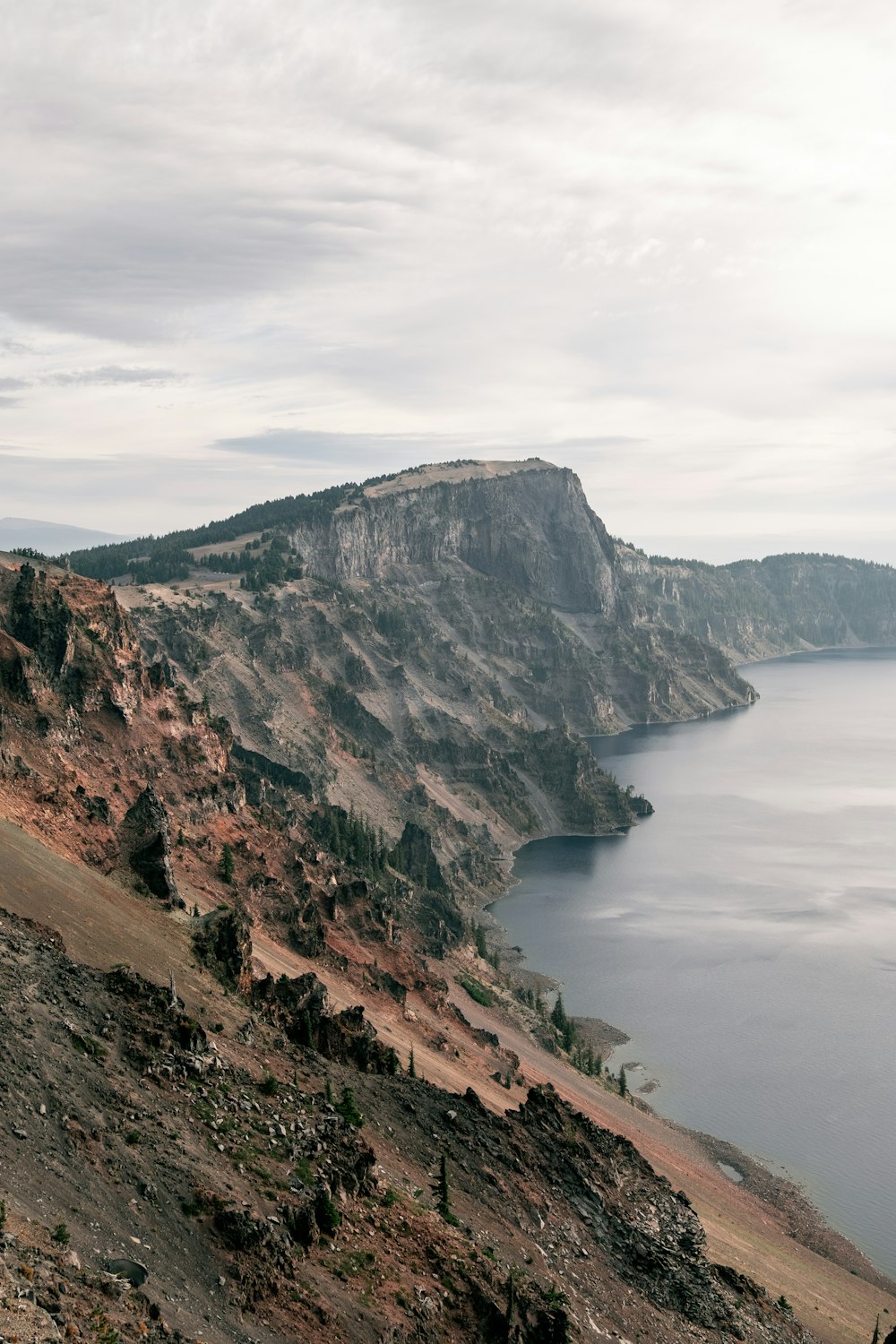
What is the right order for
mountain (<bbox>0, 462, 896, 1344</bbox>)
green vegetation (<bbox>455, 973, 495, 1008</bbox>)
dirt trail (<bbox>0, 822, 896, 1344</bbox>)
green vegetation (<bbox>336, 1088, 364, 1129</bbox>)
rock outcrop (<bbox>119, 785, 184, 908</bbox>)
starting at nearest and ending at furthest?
mountain (<bbox>0, 462, 896, 1344</bbox>), green vegetation (<bbox>336, 1088, 364, 1129</bbox>), dirt trail (<bbox>0, 822, 896, 1344</bbox>), rock outcrop (<bbox>119, 785, 184, 908</bbox>), green vegetation (<bbox>455, 973, 495, 1008</bbox>)

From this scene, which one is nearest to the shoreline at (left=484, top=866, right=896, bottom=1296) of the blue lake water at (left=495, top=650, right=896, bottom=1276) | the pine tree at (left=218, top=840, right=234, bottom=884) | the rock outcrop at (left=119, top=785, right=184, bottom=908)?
the blue lake water at (left=495, top=650, right=896, bottom=1276)

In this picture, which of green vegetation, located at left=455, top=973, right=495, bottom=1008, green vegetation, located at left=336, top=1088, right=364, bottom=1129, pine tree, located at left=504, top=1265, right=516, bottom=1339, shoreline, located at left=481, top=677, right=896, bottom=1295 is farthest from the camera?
green vegetation, located at left=455, top=973, right=495, bottom=1008

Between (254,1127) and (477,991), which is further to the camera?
(477,991)

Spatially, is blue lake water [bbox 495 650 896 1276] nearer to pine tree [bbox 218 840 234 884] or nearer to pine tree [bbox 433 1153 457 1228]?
pine tree [bbox 218 840 234 884]

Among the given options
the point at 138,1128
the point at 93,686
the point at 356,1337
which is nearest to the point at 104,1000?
the point at 138,1128

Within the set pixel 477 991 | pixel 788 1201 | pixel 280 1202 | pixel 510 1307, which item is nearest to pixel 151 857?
pixel 280 1202

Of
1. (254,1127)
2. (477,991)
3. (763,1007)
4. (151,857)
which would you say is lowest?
(763,1007)

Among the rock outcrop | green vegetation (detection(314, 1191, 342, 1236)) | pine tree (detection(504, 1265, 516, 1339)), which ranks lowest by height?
pine tree (detection(504, 1265, 516, 1339))

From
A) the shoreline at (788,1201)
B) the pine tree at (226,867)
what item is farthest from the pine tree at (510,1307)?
the shoreline at (788,1201)

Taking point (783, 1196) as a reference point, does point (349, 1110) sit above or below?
above

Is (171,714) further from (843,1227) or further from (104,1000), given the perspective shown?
(843,1227)

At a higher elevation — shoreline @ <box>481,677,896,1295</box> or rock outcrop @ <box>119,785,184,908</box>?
rock outcrop @ <box>119,785,184,908</box>

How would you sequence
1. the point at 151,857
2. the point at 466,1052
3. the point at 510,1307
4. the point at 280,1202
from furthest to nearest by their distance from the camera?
1. the point at 466,1052
2. the point at 151,857
3. the point at 510,1307
4. the point at 280,1202

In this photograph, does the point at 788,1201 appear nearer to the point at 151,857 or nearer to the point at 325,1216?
the point at 151,857
